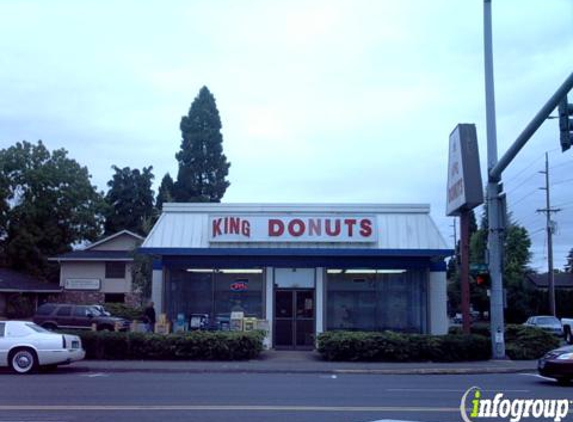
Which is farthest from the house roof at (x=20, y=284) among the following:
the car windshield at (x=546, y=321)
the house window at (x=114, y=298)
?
the car windshield at (x=546, y=321)

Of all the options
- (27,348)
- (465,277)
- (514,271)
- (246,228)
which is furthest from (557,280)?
(27,348)

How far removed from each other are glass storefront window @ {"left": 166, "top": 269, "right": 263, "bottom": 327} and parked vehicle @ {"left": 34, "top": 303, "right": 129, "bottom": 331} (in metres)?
5.52

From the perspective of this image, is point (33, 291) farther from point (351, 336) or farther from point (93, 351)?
point (351, 336)

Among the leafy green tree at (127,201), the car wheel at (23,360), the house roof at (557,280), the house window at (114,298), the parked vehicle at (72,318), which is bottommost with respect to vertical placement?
the car wheel at (23,360)

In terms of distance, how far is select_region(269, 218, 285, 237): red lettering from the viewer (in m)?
29.7

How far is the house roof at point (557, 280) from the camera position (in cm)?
7706

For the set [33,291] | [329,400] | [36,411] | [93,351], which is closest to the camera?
[36,411]

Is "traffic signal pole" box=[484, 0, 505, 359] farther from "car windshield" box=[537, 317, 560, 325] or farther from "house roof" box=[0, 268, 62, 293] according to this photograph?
"house roof" box=[0, 268, 62, 293]

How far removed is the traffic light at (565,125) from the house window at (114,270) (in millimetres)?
43019

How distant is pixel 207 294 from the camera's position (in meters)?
30.3

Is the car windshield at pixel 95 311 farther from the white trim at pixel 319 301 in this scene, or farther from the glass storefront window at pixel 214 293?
the white trim at pixel 319 301

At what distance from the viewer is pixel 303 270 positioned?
2984 centimetres

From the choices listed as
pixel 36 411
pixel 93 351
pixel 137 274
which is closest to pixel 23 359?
pixel 93 351

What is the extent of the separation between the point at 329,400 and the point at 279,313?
15.6 metres
